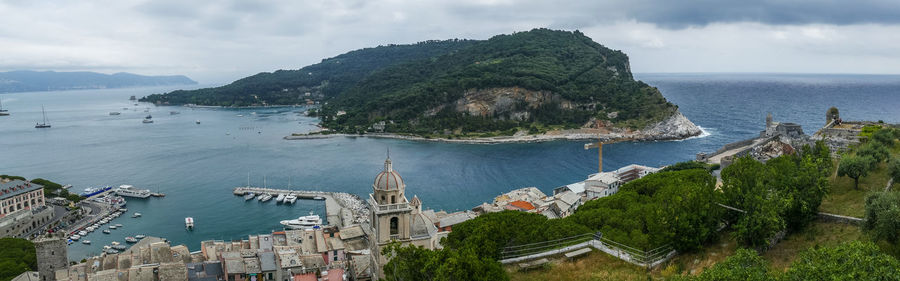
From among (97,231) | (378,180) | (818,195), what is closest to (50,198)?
(97,231)

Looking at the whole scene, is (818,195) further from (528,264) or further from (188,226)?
(188,226)

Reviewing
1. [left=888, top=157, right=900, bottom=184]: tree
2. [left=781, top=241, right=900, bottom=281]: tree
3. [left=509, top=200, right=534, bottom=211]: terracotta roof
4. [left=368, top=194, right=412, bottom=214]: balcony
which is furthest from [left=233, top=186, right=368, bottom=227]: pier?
[left=781, top=241, right=900, bottom=281]: tree

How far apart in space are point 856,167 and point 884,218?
26.7 feet

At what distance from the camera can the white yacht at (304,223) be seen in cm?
4303

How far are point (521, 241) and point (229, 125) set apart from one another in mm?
109467

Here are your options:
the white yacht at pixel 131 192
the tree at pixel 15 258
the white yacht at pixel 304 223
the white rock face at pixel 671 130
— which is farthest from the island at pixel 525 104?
the tree at pixel 15 258

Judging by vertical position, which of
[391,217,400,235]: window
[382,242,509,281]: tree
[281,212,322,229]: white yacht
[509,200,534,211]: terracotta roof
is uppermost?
[382,242,509,281]: tree

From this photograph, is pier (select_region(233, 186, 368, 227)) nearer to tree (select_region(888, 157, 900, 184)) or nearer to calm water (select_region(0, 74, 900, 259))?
calm water (select_region(0, 74, 900, 259))

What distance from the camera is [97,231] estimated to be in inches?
1670

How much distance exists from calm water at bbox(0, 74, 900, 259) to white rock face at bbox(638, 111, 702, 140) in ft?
10.7

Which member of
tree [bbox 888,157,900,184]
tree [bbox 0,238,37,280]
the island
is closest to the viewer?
tree [bbox 888,157,900,184]

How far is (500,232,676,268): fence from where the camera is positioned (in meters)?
17.4

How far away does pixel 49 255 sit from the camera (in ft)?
86.1

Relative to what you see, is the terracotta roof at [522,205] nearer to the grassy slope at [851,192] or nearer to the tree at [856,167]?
the grassy slope at [851,192]
